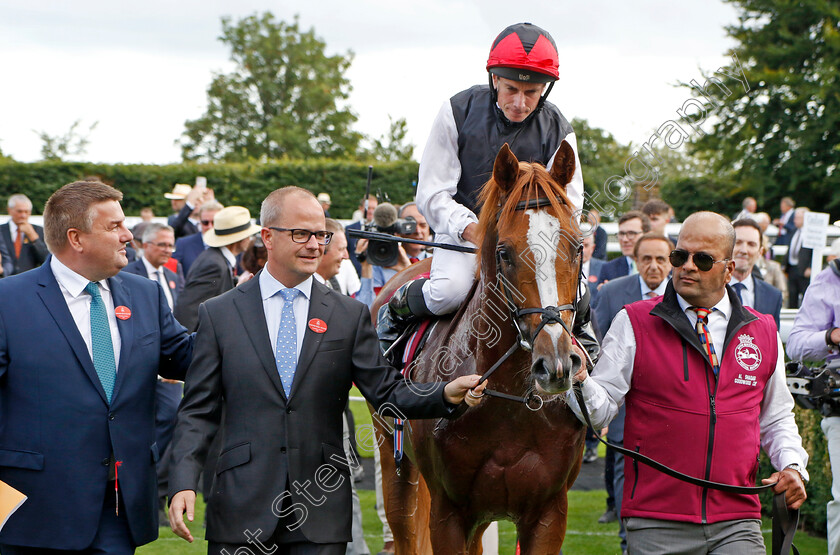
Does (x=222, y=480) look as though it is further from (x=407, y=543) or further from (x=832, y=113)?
(x=832, y=113)

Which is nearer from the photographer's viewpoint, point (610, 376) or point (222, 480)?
point (222, 480)

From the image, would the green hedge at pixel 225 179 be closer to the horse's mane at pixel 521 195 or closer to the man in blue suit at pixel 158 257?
the man in blue suit at pixel 158 257

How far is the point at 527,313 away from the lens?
2924 millimetres

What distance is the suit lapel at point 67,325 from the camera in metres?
3.09

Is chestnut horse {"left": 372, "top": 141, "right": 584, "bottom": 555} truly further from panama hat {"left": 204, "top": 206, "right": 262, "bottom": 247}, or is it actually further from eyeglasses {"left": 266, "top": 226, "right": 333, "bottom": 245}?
panama hat {"left": 204, "top": 206, "right": 262, "bottom": 247}

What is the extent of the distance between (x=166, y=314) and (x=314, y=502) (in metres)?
1.01

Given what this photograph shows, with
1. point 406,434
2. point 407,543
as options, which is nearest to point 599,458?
point 407,543

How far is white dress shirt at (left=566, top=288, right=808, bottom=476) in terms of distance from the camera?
3307 mm

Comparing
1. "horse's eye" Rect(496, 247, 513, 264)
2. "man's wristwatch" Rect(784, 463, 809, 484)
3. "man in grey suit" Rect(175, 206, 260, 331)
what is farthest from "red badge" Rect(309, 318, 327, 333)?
"man in grey suit" Rect(175, 206, 260, 331)

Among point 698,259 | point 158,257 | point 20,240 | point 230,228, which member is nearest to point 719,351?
point 698,259

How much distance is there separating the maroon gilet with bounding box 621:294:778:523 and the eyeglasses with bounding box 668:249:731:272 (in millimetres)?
159

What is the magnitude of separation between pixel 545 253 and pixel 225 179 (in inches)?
782

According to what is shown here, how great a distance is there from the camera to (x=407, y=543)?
488cm

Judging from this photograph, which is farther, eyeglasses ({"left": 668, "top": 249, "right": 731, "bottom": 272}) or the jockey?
the jockey
